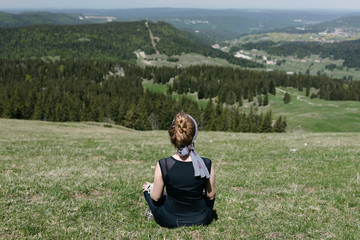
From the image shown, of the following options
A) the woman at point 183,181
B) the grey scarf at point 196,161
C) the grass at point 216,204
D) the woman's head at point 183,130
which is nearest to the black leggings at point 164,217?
the woman at point 183,181

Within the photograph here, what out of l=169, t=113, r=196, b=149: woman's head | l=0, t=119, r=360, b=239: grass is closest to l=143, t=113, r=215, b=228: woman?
l=169, t=113, r=196, b=149: woman's head

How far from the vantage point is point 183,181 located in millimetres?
6480

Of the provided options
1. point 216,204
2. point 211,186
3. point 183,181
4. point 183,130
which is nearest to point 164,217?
point 183,181

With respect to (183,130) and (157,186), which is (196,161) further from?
(157,186)

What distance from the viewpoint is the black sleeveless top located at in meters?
6.51

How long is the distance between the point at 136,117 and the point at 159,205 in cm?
10649

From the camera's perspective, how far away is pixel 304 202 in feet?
31.0

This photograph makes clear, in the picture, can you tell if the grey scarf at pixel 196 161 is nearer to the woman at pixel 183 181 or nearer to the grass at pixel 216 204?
the woman at pixel 183 181

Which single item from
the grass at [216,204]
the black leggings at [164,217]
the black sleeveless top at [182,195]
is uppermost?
the black sleeveless top at [182,195]

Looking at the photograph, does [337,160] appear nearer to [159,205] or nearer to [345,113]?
[159,205]

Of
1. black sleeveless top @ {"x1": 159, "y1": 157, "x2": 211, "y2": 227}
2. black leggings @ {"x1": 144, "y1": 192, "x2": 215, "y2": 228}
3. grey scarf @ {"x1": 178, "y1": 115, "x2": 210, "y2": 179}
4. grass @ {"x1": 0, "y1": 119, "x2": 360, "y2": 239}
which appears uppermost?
grey scarf @ {"x1": 178, "y1": 115, "x2": 210, "y2": 179}

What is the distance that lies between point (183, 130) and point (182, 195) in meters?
1.74

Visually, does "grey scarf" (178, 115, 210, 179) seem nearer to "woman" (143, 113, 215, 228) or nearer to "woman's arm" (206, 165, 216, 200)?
"woman" (143, 113, 215, 228)

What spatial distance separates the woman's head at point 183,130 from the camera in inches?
250
